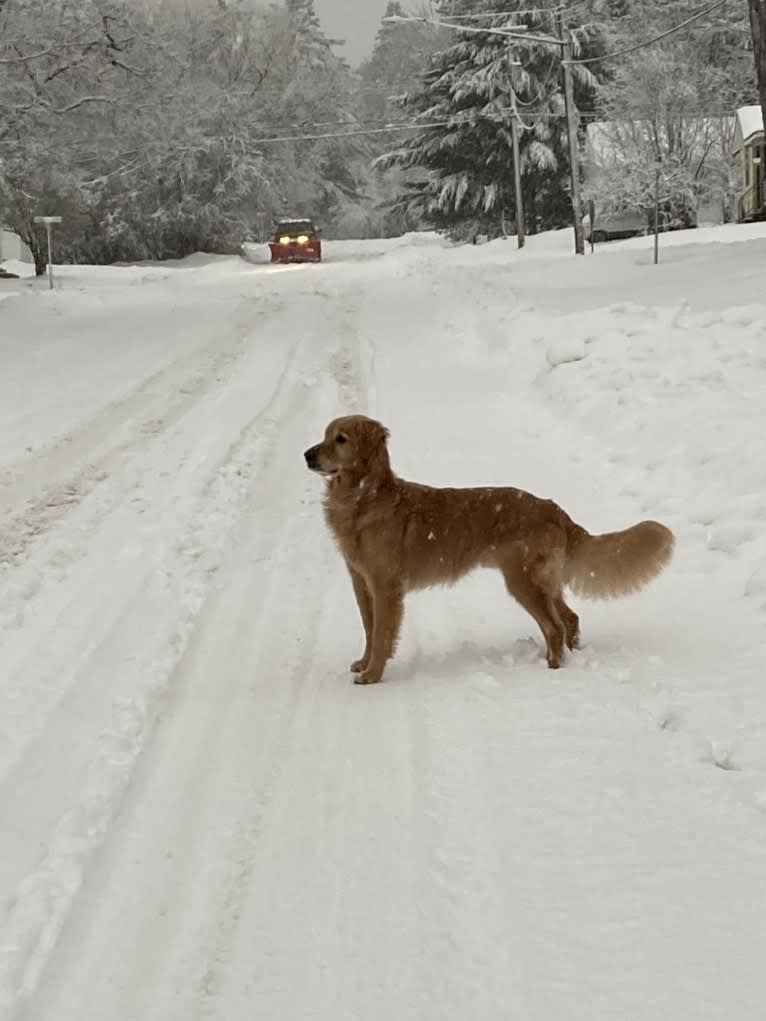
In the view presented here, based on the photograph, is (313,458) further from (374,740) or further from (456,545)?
(374,740)

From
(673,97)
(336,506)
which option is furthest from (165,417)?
(673,97)

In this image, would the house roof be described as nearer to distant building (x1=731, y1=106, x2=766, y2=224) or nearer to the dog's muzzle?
distant building (x1=731, y1=106, x2=766, y2=224)

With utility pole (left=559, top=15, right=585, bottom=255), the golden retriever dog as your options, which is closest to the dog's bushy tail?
the golden retriever dog

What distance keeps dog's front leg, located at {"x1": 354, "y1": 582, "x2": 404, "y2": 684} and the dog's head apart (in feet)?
1.92

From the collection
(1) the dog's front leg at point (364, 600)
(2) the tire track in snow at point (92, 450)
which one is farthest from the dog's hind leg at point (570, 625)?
(2) the tire track in snow at point (92, 450)

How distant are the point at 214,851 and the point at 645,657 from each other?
2439mm

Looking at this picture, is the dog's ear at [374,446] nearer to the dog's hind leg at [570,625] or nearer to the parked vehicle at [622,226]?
the dog's hind leg at [570,625]

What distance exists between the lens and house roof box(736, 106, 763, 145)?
4062 cm

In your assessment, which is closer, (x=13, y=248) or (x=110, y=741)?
(x=110, y=741)

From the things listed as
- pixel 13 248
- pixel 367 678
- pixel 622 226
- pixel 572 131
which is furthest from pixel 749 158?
pixel 367 678

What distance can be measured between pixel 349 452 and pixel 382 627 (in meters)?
0.89

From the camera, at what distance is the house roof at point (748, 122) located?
133 feet

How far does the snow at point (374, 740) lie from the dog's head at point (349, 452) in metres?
1.01

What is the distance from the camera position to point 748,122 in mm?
41812
